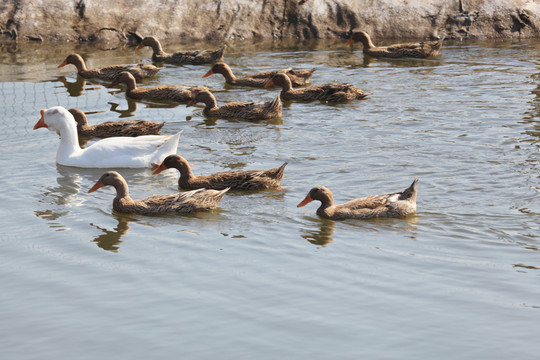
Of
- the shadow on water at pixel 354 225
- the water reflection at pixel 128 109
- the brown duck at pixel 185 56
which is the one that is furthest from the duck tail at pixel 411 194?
the brown duck at pixel 185 56

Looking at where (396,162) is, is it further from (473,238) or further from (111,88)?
(111,88)

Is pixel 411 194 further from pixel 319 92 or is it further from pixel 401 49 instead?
pixel 401 49

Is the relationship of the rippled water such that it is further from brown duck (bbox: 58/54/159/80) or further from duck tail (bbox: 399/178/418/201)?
brown duck (bbox: 58/54/159/80)

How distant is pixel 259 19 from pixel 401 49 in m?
4.30

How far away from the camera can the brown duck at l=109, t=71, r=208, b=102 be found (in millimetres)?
16125

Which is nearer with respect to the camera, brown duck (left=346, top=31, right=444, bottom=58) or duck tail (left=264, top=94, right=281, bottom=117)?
duck tail (left=264, top=94, right=281, bottom=117)

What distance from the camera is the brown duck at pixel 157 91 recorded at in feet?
52.9

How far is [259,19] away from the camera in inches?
859

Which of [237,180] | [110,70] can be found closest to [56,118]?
[237,180]

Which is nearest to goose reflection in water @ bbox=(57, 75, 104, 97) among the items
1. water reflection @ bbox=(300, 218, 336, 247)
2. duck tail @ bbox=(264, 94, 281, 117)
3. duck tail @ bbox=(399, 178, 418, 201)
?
duck tail @ bbox=(264, 94, 281, 117)

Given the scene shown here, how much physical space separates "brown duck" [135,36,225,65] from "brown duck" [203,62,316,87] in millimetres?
1371

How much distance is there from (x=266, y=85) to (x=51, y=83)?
452 cm

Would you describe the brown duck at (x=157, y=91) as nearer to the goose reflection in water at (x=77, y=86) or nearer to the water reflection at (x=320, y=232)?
the goose reflection in water at (x=77, y=86)

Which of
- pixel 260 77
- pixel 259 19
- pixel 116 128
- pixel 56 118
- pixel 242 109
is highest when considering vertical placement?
pixel 259 19
